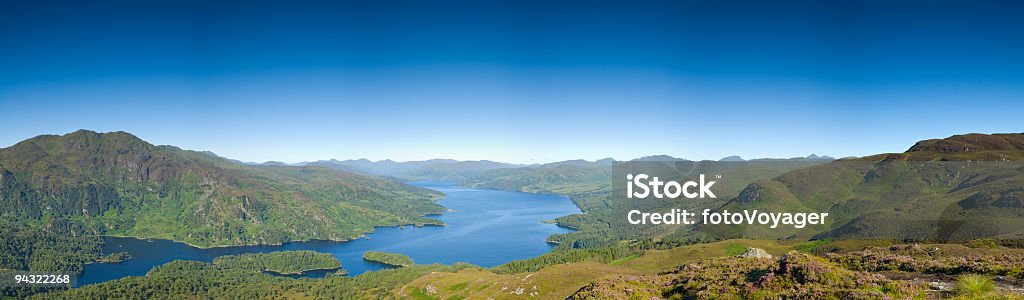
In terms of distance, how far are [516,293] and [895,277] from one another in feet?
266

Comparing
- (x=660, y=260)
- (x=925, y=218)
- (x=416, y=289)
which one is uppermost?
(x=925, y=218)

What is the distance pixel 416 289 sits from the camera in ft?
513

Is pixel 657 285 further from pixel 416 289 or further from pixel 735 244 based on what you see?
pixel 735 244

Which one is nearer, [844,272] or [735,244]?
[844,272]

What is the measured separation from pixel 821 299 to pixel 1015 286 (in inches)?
439

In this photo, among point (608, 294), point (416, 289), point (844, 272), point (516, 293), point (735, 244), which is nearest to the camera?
point (844, 272)

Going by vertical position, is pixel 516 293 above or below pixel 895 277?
below

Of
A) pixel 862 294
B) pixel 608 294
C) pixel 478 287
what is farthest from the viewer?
pixel 478 287

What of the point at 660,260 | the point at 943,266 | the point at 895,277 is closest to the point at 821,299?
the point at 895,277

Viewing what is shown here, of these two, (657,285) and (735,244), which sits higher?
(657,285)

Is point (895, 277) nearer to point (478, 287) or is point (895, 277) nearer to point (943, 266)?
point (943, 266)

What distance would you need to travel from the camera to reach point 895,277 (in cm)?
2284

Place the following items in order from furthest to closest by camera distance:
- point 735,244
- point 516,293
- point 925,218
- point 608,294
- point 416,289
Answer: point 925,218 → point 735,244 → point 416,289 → point 516,293 → point 608,294

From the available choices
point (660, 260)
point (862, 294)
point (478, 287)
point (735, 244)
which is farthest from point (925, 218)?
point (862, 294)
